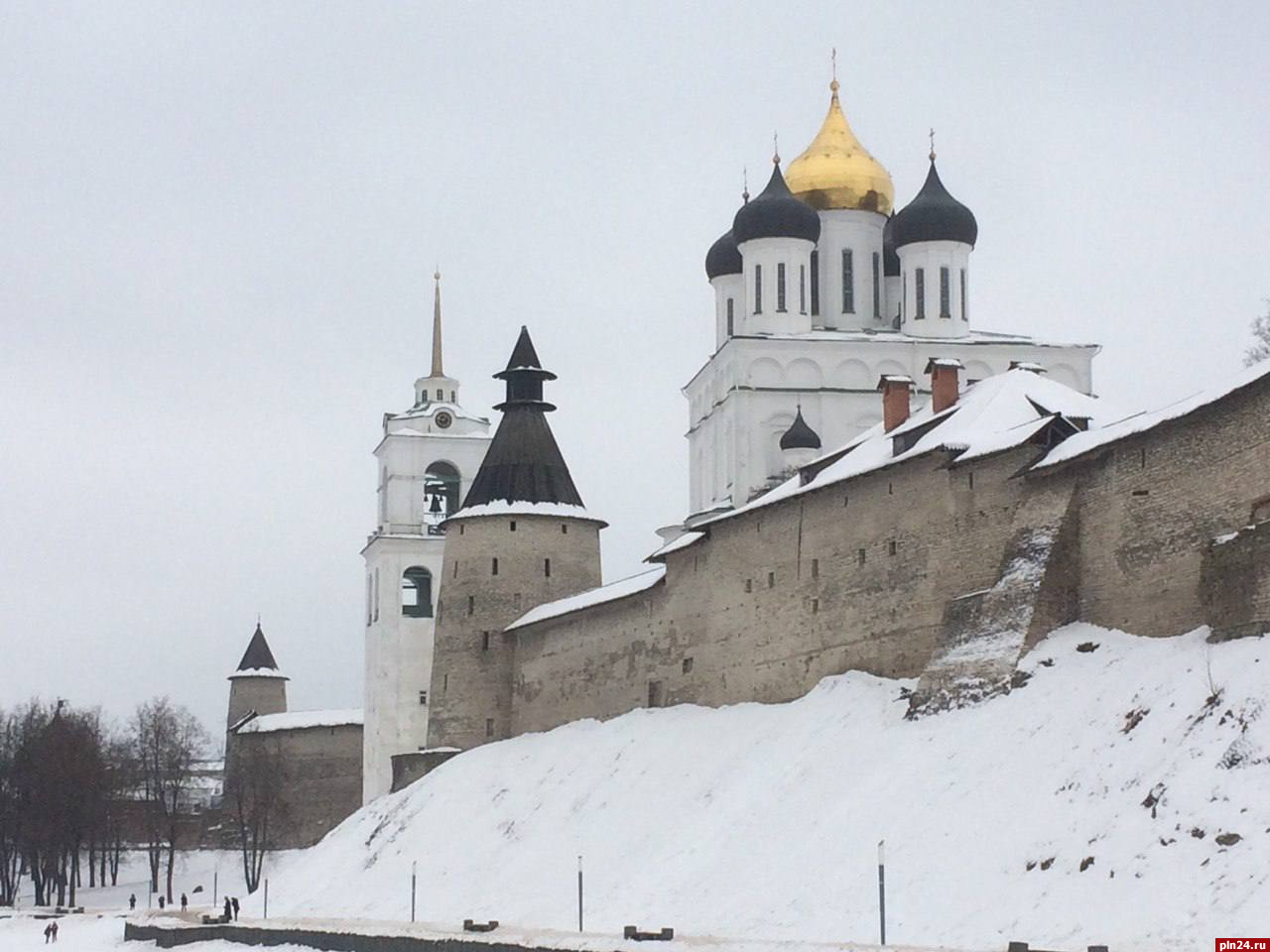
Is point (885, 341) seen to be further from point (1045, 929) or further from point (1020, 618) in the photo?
point (1045, 929)

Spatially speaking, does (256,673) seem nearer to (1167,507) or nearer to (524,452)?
(524,452)

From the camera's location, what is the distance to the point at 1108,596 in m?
25.2

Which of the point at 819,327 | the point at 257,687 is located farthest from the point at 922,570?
the point at 257,687

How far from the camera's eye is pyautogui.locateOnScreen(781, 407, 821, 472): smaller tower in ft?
145

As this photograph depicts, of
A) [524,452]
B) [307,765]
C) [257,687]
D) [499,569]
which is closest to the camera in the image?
[499,569]

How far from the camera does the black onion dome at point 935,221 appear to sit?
153 feet

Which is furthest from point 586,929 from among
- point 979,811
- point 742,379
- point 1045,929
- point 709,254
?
point 709,254

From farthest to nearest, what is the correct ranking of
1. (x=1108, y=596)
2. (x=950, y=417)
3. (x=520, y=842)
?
1. (x=520, y=842)
2. (x=950, y=417)
3. (x=1108, y=596)

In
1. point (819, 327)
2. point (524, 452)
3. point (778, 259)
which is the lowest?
point (524, 452)

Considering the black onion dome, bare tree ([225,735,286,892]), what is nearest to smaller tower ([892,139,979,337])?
the black onion dome

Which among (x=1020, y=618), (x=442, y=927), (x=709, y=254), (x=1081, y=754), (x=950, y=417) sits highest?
(x=709, y=254)

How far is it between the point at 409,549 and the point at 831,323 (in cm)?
1348

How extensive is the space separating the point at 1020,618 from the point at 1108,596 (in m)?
1.05

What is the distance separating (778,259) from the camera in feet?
153
